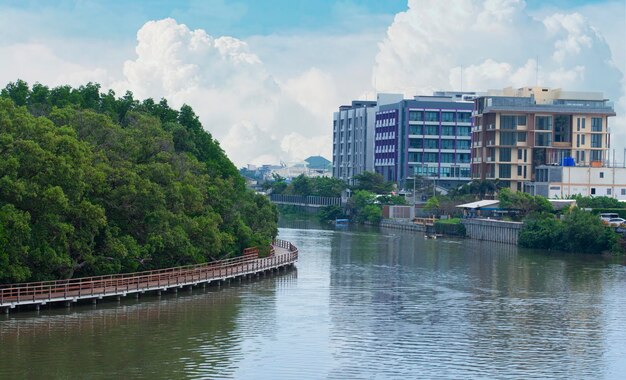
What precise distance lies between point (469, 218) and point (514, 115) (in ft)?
68.0

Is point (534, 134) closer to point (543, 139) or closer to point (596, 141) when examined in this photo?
point (543, 139)

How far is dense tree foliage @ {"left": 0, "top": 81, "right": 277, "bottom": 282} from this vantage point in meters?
68.7

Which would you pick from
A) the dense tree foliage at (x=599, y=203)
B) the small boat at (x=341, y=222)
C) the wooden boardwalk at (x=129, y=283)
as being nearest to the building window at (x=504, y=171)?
the small boat at (x=341, y=222)

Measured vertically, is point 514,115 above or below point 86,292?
above

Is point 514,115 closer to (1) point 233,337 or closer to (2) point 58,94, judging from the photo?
(2) point 58,94

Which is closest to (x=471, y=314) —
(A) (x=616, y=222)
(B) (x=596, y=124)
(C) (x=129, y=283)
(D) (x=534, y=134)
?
(C) (x=129, y=283)

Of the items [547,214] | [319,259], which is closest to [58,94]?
[319,259]

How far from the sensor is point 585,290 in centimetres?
9025

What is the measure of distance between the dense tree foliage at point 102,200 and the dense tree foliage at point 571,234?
133ft

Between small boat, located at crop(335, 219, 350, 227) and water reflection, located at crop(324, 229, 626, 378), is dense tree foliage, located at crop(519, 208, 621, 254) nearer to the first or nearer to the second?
water reflection, located at crop(324, 229, 626, 378)

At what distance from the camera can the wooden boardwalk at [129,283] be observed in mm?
67688

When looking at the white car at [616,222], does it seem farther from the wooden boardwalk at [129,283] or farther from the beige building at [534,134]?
the wooden boardwalk at [129,283]

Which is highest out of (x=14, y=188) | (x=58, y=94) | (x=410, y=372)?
(x=58, y=94)

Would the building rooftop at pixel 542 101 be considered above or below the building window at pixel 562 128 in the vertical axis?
above
